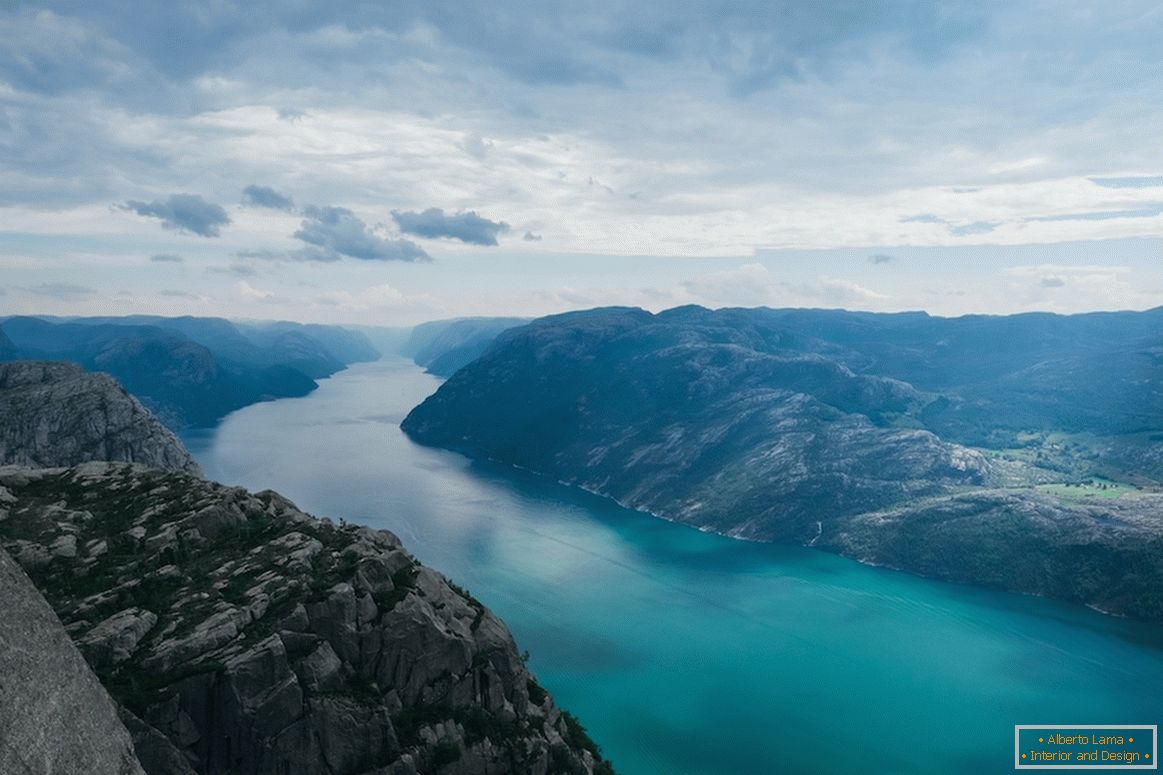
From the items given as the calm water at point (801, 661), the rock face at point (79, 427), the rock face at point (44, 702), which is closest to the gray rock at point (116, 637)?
the rock face at point (44, 702)

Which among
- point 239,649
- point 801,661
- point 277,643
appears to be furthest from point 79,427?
point 801,661

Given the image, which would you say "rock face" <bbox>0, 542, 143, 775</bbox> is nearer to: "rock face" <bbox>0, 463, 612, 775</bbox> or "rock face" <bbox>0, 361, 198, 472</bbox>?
"rock face" <bbox>0, 463, 612, 775</bbox>

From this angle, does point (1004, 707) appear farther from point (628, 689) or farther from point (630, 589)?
point (630, 589)

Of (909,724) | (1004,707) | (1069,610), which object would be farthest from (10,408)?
(1069,610)

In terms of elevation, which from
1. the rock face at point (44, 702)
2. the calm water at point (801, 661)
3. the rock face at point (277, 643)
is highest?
the rock face at point (44, 702)

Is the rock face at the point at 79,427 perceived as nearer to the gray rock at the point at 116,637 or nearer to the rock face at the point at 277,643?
the rock face at the point at 277,643
